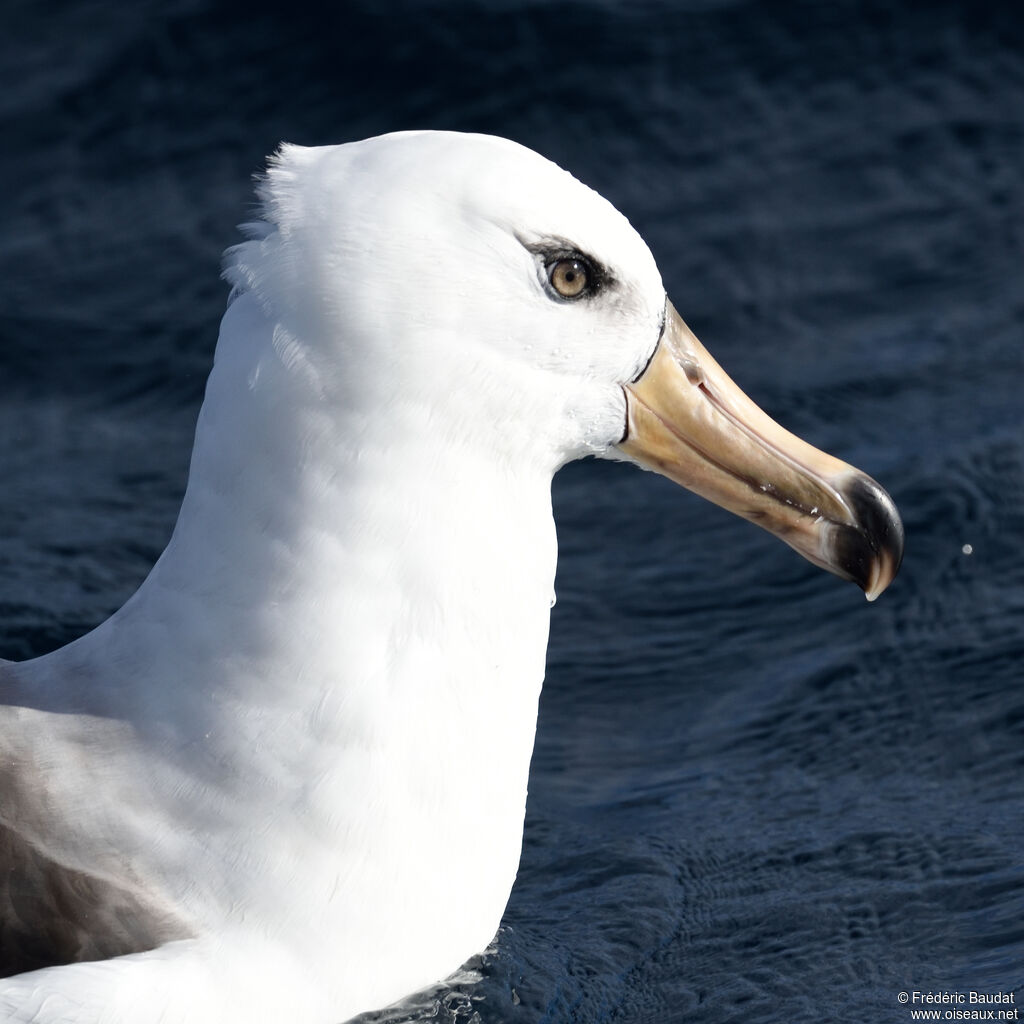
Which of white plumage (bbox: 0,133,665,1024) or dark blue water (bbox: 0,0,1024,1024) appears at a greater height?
white plumage (bbox: 0,133,665,1024)

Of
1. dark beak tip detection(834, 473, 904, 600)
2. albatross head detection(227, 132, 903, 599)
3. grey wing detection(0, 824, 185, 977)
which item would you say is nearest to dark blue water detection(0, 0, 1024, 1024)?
grey wing detection(0, 824, 185, 977)

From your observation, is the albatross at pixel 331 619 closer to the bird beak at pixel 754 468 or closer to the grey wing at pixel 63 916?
the grey wing at pixel 63 916

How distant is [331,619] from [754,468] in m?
1.19

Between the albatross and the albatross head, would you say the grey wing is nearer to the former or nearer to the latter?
the albatross

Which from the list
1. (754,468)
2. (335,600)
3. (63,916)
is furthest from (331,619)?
(754,468)

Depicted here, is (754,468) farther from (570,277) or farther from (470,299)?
(470,299)

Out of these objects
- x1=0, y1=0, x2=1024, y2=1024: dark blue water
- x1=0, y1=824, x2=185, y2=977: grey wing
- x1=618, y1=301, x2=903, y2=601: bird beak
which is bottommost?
x1=0, y1=0, x2=1024, y2=1024: dark blue water

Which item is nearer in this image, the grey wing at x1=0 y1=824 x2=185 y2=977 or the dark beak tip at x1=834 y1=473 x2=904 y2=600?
the grey wing at x1=0 y1=824 x2=185 y2=977

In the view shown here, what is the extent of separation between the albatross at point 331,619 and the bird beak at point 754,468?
214 mm

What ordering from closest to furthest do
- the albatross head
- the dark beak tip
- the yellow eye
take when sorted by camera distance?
1. the albatross head
2. the yellow eye
3. the dark beak tip

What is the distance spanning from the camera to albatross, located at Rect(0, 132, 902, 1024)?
4.05 meters

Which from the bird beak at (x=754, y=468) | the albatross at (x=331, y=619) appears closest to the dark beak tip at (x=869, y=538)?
the bird beak at (x=754, y=468)
